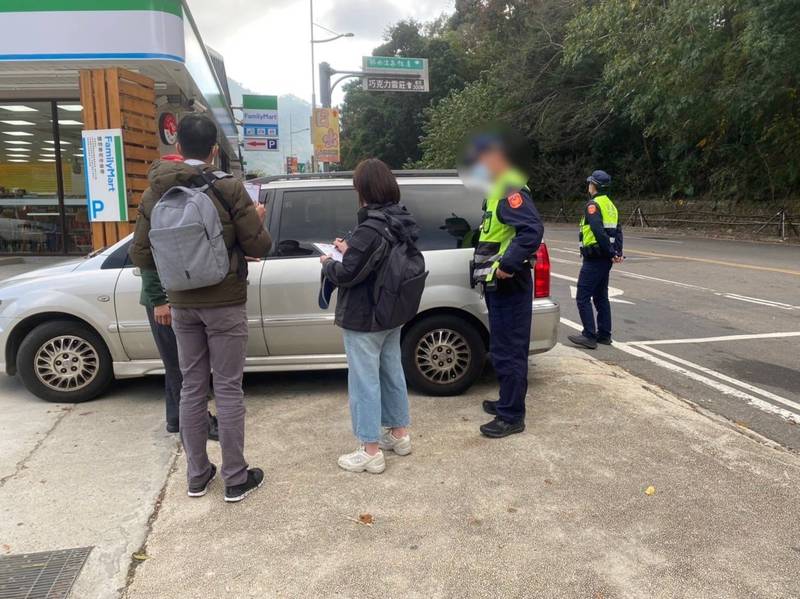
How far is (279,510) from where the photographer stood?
323 cm

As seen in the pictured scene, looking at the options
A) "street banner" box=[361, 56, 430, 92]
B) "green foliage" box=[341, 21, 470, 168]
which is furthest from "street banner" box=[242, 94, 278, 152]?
"green foliage" box=[341, 21, 470, 168]

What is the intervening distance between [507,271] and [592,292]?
10.7 ft

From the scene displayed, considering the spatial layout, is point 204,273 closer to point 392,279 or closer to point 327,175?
point 392,279

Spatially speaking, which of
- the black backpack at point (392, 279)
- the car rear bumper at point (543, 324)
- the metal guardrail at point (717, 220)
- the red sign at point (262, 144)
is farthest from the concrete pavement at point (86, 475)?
the red sign at point (262, 144)

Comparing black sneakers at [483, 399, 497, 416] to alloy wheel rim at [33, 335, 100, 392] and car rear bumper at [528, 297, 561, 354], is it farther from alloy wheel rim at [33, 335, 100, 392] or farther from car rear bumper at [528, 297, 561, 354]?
alloy wheel rim at [33, 335, 100, 392]

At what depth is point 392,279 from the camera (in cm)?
344

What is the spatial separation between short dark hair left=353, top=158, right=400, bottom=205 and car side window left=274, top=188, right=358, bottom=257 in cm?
135

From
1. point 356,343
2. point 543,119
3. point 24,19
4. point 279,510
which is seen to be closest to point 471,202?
point 356,343

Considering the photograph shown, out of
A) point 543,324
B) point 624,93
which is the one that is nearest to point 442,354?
point 543,324

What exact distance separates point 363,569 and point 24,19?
34.3 feet

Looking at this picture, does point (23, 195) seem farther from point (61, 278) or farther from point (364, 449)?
point (364, 449)

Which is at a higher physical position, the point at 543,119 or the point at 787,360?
the point at 543,119

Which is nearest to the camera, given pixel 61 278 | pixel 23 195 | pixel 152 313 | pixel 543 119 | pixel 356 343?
pixel 356 343

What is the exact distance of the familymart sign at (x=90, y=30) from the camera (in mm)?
9469
